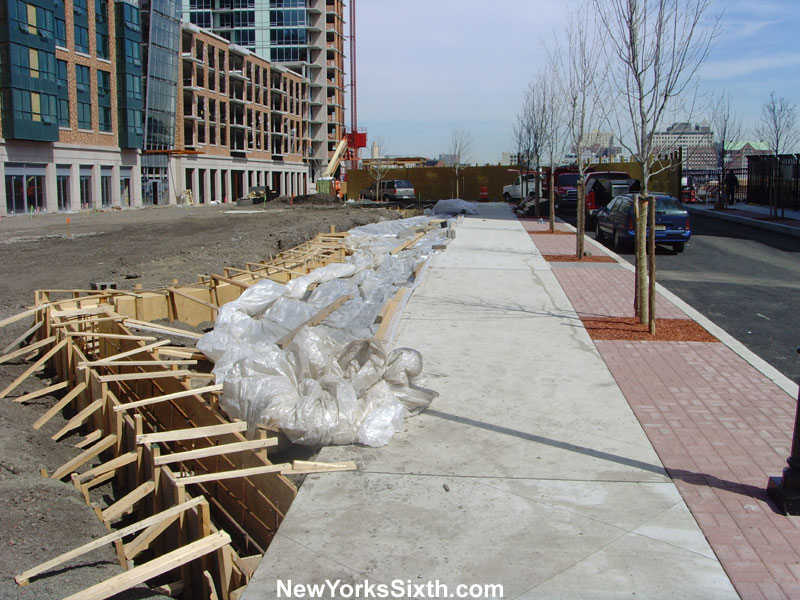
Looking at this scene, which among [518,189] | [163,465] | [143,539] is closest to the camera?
[143,539]

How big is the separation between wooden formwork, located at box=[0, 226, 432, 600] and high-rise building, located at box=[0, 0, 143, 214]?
Result: 40.7 m

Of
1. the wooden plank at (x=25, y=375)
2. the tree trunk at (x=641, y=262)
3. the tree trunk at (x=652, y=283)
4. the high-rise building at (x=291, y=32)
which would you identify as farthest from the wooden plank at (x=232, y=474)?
the high-rise building at (x=291, y=32)

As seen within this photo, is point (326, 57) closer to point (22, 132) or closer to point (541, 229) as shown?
point (22, 132)

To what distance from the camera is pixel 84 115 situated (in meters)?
52.0

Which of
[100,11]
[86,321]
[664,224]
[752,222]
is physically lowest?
[86,321]

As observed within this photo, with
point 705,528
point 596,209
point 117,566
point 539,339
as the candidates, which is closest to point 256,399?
point 117,566

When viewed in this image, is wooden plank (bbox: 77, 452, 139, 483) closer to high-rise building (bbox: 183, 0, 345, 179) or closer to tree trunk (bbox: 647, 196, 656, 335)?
tree trunk (bbox: 647, 196, 656, 335)

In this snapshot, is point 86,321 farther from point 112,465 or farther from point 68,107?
point 68,107

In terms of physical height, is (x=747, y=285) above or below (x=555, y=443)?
above

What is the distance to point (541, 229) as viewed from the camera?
27.7m

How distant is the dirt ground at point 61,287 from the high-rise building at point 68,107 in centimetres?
522

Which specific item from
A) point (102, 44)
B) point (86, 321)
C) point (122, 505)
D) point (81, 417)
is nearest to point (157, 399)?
point (81, 417)

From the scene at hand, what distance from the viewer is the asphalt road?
1023cm

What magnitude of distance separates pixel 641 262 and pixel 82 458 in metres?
7.32
